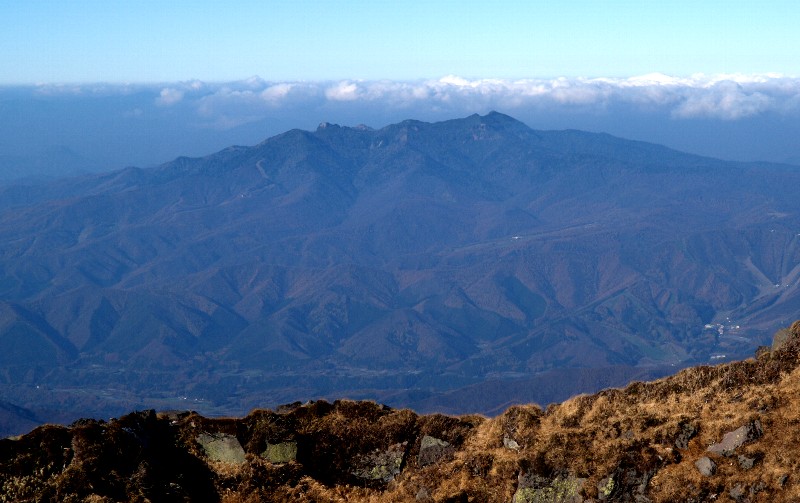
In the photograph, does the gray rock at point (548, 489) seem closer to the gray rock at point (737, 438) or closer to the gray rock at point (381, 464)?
the gray rock at point (737, 438)

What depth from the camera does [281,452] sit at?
23375 mm

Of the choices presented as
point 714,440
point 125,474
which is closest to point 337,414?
point 125,474

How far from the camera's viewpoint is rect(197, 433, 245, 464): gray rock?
912 inches

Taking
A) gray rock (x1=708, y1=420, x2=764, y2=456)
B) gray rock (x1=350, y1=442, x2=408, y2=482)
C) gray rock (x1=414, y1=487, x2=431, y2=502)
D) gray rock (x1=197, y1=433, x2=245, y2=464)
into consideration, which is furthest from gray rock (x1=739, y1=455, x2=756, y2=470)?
gray rock (x1=197, y1=433, x2=245, y2=464)

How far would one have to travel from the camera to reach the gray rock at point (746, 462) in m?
19.1

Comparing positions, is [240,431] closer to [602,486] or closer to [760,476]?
[602,486]

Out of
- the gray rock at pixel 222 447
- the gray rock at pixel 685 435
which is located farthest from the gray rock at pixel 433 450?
the gray rock at pixel 685 435

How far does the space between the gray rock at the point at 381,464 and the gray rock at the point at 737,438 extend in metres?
8.58

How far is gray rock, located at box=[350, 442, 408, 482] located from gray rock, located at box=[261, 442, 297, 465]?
1.84 meters

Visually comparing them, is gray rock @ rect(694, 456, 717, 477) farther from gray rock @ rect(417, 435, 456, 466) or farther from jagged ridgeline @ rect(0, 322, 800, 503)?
gray rock @ rect(417, 435, 456, 466)

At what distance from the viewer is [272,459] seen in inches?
915

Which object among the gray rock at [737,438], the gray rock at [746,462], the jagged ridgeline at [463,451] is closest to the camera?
the gray rock at [746,462]

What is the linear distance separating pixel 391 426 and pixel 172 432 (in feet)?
21.6

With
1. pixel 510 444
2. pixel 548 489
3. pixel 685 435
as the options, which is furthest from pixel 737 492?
pixel 510 444
